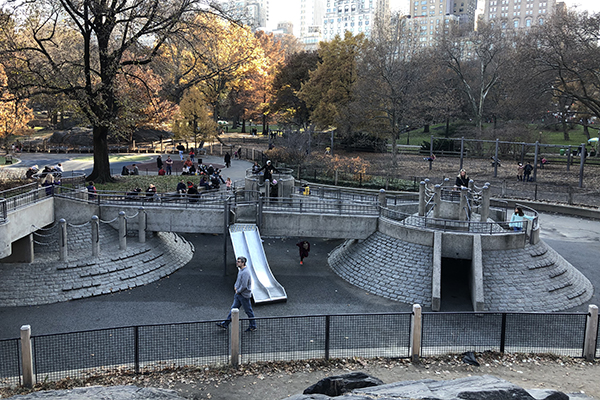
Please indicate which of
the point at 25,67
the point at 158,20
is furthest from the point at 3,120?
the point at 158,20

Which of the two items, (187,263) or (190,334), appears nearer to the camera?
(190,334)

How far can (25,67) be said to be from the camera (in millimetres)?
27328

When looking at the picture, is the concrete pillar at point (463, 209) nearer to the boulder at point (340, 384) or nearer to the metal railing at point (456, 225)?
the metal railing at point (456, 225)

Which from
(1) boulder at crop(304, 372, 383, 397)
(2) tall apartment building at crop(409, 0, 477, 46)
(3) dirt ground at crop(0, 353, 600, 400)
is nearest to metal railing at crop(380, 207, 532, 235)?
(3) dirt ground at crop(0, 353, 600, 400)

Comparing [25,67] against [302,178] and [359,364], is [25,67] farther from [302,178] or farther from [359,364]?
[359,364]

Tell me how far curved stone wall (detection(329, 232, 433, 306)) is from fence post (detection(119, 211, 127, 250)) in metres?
8.36

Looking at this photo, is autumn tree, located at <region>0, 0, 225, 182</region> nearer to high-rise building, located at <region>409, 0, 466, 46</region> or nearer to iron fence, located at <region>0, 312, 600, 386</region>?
iron fence, located at <region>0, 312, 600, 386</region>

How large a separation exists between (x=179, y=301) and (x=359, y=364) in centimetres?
822

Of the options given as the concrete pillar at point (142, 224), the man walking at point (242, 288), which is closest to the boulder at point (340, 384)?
the man walking at point (242, 288)

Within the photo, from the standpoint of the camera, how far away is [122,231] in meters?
20.9

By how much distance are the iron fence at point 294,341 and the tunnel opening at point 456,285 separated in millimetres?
4856

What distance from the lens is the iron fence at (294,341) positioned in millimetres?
11336

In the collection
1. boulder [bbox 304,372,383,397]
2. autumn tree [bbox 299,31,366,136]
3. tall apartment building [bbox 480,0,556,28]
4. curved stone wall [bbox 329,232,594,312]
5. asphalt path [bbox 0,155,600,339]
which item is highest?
tall apartment building [bbox 480,0,556,28]

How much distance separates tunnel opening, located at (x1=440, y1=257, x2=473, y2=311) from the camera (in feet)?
60.0
